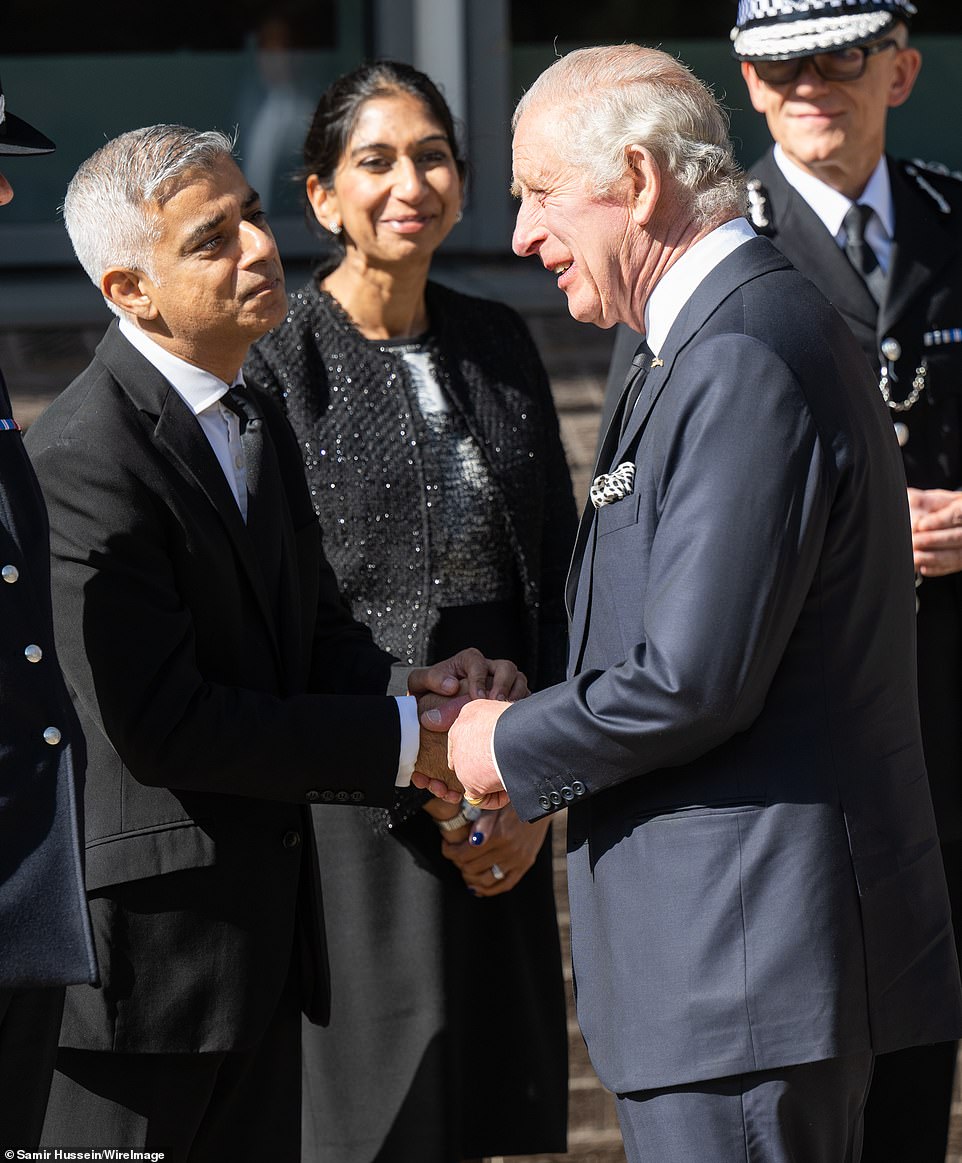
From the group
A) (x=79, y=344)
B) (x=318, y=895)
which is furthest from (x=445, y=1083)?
(x=79, y=344)

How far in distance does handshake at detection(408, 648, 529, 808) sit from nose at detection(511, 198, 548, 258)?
2.04ft

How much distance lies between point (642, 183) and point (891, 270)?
3.52 ft

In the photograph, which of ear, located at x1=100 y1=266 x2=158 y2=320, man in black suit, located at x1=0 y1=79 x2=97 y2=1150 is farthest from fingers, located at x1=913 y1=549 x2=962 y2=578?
man in black suit, located at x1=0 y1=79 x2=97 y2=1150

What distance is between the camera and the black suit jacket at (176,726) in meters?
2.20

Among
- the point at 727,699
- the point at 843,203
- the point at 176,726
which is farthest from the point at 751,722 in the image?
the point at 843,203

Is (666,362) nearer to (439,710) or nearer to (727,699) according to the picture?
(727,699)

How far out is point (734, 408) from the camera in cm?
183

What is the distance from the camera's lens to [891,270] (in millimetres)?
2932

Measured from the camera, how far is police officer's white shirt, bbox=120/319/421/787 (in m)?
2.38

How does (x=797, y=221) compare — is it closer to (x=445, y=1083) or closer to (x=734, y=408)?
(x=734, y=408)

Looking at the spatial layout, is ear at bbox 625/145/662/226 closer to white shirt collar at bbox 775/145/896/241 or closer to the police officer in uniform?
the police officer in uniform

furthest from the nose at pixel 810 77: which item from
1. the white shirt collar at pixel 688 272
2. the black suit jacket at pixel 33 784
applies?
the black suit jacket at pixel 33 784

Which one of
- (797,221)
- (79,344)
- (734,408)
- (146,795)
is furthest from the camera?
(79,344)

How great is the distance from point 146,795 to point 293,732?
9.0 inches
